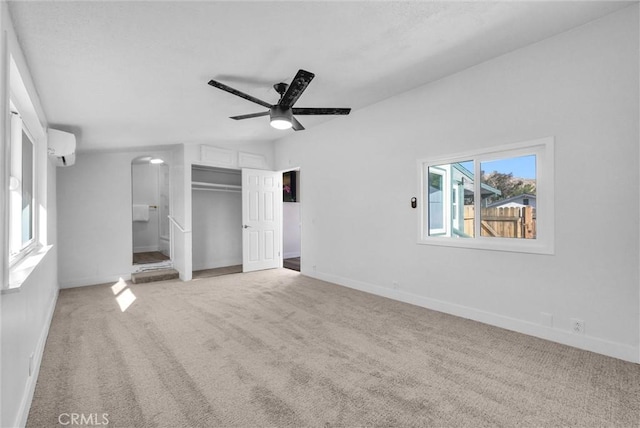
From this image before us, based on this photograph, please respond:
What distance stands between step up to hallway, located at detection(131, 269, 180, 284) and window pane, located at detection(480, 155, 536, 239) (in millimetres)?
4968

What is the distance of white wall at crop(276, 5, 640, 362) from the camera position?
98.0 inches

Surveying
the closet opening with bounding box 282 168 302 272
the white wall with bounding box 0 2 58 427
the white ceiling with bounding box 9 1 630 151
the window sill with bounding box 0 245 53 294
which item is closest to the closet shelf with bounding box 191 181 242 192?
the closet opening with bounding box 282 168 302 272

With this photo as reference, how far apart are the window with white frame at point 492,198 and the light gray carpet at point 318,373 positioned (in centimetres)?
92

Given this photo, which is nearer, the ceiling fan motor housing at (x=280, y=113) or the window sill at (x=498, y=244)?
the window sill at (x=498, y=244)

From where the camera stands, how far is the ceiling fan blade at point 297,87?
2.52m

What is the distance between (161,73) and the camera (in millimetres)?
2744

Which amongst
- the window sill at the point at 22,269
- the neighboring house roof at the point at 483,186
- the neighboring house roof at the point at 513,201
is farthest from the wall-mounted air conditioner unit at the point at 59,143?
the neighboring house roof at the point at 513,201

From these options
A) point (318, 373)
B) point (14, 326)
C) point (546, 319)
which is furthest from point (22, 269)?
point (546, 319)

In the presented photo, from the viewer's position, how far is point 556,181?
2826 mm

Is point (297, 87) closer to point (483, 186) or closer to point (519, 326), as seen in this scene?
point (483, 186)

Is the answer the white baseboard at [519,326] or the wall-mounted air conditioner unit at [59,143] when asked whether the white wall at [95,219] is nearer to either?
the wall-mounted air conditioner unit at [59,143]

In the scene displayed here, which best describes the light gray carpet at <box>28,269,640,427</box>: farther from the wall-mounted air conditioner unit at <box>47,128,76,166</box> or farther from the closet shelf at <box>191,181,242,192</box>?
the closet shelf at <box>191,181,242,192</box>

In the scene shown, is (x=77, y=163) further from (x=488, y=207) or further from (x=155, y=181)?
(x=488, y=207)

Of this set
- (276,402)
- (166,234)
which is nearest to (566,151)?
(276,402)
